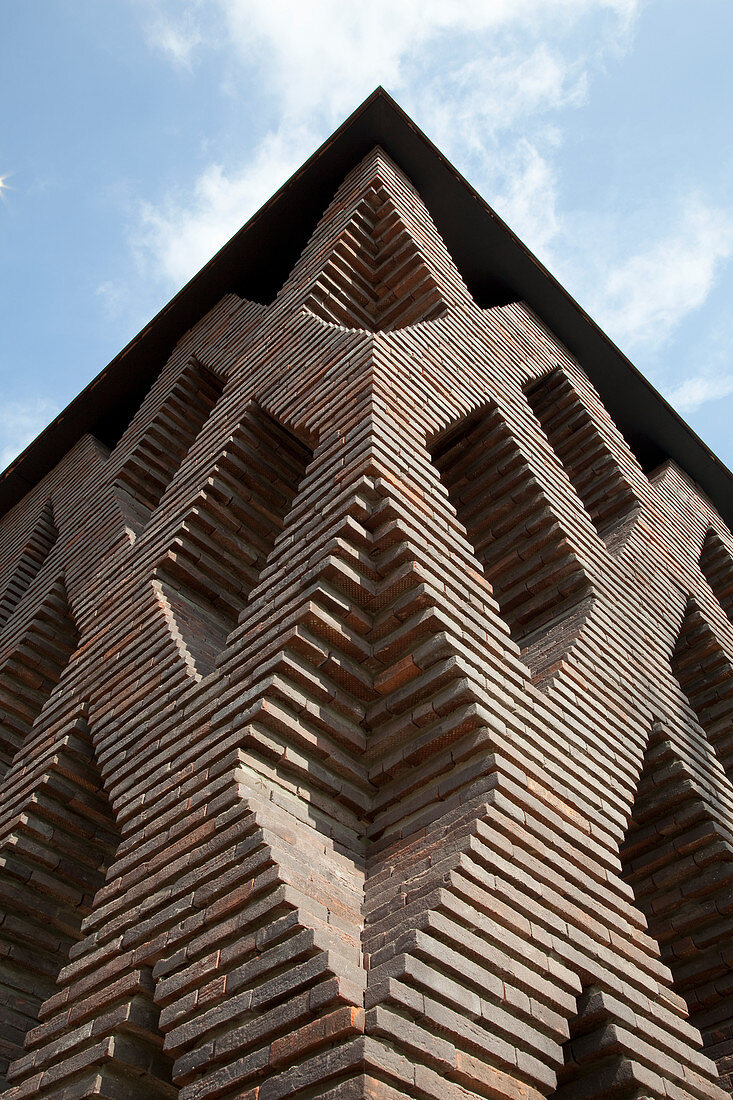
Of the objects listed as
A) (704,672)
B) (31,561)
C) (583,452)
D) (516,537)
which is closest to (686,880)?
(516,537)

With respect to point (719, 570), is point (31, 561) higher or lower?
higher

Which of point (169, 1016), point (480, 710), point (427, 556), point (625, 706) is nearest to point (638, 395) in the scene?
point (625, 706)

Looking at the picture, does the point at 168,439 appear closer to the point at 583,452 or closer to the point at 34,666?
the point at 34,666

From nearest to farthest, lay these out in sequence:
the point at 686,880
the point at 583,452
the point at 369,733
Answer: the point at 369,733
the point at 686,880
the point at 583,452

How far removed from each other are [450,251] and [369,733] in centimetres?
511

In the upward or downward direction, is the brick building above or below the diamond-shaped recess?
below

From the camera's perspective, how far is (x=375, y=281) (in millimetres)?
5676

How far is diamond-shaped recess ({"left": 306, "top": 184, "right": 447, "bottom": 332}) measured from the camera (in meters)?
5.27

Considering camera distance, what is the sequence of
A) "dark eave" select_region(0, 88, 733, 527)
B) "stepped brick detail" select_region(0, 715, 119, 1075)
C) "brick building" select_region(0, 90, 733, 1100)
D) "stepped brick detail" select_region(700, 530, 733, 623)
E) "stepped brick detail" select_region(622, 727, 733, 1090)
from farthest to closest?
"stepped brick detail" select_region(700, 530, 733, 623) → "dark eave" select_region(0, 88, 733, 527) → "stepped brick detail" select_region(622, 727, 733, 1090) → "stepped brick detail" select_region(0, 715, 119, 1075) → "brick building" select_region(0, 90, 733, 1100)

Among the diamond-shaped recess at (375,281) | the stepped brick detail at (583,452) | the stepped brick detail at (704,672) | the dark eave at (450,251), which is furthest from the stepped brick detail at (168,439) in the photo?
the stepped brick detail at (704,672)

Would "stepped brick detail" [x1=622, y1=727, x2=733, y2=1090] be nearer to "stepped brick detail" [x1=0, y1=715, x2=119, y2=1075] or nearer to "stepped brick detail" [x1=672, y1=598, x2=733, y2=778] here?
"stepped brick detail" [x1=672, y1=598, x2=733, y2=778]

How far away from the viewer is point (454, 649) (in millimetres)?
2947

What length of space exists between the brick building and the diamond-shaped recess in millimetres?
24

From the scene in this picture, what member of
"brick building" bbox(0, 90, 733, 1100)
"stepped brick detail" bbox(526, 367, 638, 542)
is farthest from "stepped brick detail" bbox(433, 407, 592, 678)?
"stepped brick detail" bbox(526, 367, 638, 542)
